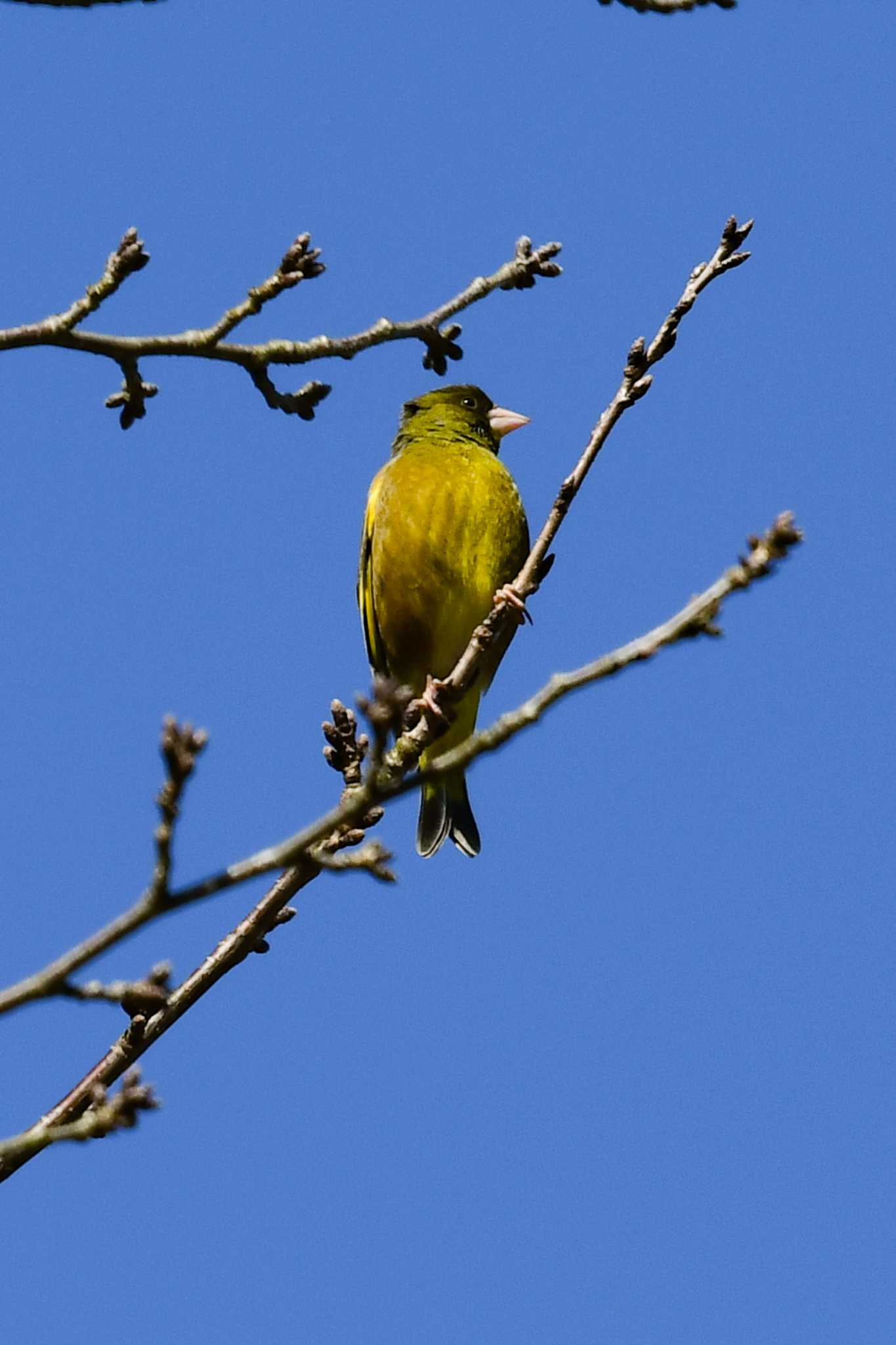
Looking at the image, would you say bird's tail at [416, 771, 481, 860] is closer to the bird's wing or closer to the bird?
the bird

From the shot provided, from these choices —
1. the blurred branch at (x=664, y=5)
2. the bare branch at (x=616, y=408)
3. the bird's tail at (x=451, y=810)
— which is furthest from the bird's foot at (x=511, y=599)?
the bird's tail at (x=451, y=810)

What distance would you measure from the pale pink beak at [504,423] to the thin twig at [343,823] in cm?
372

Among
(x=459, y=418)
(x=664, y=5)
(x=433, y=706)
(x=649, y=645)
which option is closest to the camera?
(x=649, y=645)

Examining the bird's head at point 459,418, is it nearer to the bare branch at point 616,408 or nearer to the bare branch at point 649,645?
the bare branch at point 616,408

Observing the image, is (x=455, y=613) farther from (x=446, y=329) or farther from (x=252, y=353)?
(x=252, y=353)

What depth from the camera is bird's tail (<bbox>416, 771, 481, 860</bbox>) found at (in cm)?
643

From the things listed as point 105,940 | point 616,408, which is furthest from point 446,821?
point 105,940

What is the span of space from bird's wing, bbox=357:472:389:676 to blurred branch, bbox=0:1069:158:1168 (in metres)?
3.81

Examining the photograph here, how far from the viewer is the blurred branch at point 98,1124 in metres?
2.42

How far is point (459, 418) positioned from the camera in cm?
695

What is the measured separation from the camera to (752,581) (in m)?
2.95

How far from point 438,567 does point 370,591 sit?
462 mm

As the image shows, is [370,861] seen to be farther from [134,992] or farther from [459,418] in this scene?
[459,418]

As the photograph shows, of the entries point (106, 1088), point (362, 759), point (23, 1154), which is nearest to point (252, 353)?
point (362, 759)
